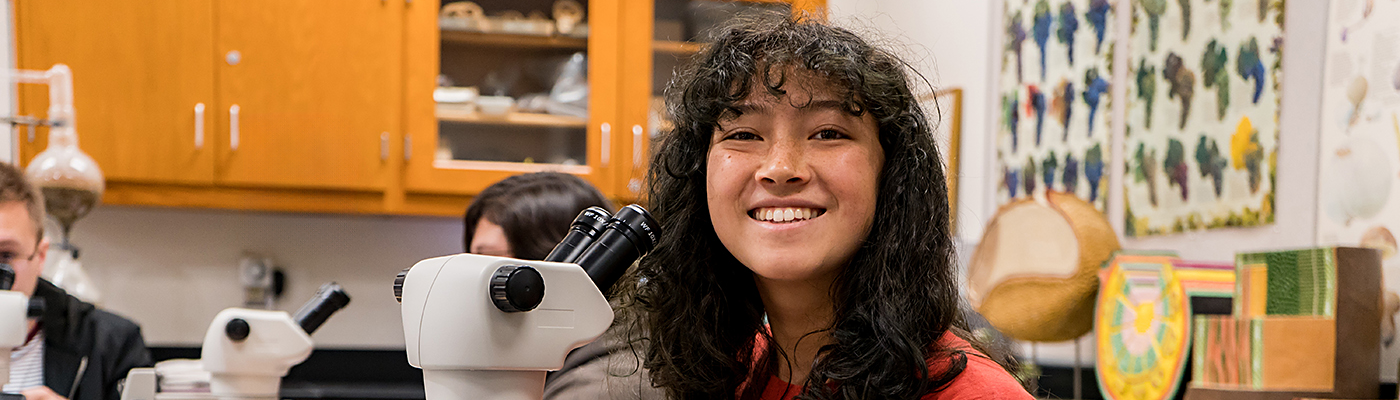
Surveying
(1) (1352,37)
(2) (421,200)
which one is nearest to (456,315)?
(1) (1352,37)

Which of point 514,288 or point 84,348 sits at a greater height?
point 514,288

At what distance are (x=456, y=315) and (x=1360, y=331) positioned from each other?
109cm

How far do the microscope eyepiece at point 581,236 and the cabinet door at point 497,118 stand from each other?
2.32 metres

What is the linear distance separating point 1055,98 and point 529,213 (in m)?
1.30

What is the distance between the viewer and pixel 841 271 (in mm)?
943

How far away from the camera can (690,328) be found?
1.02 meters

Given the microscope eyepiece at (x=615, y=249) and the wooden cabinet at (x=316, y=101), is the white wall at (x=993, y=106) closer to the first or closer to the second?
the microscope eyepiece at (x=615, y=249)

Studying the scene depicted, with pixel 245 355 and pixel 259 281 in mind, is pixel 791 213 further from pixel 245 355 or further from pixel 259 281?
pixel 259 281

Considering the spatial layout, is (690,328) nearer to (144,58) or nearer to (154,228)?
(144,58)

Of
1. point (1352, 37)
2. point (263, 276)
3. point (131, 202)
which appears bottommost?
point (263, 276)

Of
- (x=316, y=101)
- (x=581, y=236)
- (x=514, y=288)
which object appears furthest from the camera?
(x=316, y=101)

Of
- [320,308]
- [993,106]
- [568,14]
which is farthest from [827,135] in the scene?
[568,14]

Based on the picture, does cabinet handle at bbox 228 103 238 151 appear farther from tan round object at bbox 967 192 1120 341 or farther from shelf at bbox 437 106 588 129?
tan round object at bbox 967 192 1120 341

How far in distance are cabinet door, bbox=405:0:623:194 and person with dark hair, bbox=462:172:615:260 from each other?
1214 mm
